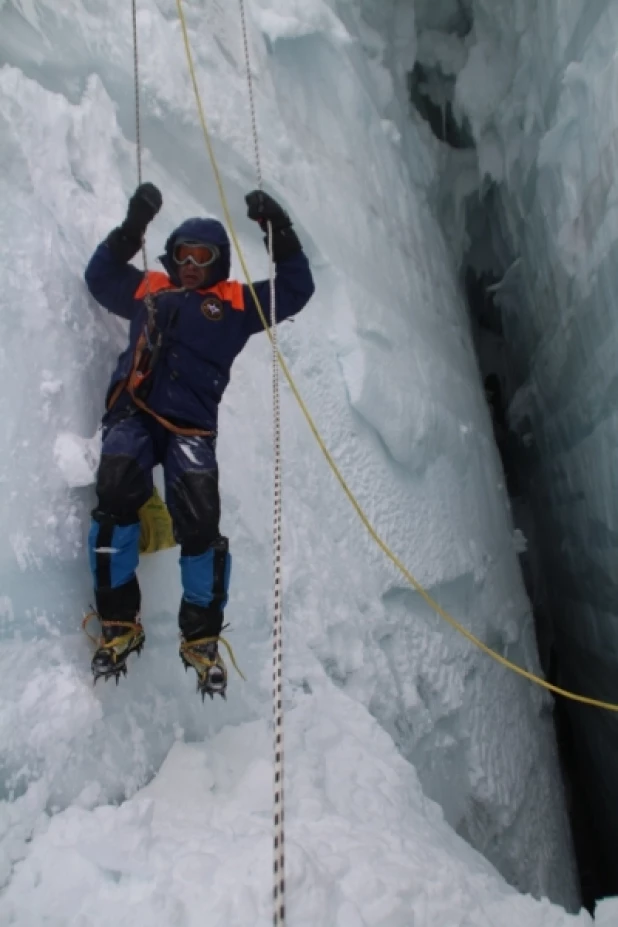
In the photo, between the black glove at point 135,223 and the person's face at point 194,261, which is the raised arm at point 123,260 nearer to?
the black glove at point 135,223

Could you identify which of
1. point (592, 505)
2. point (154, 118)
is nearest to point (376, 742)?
point (154, 118)

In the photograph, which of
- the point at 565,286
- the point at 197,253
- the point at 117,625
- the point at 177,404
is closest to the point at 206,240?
the point at 197,253

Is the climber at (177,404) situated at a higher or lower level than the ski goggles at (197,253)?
lower

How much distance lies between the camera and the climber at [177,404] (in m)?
1.83

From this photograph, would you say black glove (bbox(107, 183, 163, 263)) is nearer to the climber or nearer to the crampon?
the climber

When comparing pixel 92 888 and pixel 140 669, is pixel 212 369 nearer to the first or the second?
pixel 140 669

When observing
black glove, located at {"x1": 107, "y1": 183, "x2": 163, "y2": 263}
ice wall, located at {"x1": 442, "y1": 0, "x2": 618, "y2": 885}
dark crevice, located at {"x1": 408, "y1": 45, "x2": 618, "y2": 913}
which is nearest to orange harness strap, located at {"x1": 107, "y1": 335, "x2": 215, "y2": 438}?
black glove, located at {"x1": 107, "y1": 183, "x2": 163, "y2": 263}

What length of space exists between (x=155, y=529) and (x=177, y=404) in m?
0.37

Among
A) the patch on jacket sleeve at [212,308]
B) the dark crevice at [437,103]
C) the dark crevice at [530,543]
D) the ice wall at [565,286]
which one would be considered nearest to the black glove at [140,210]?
the patch on jacket sleeve at [212,308]

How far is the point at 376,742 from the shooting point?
245 cm

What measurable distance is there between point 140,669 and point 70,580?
330 millimetres

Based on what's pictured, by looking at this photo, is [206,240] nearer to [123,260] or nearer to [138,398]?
[123,260]

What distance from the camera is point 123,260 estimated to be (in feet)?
7.03

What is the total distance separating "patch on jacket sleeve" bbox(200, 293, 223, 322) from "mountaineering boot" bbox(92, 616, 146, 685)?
2.97 feet
